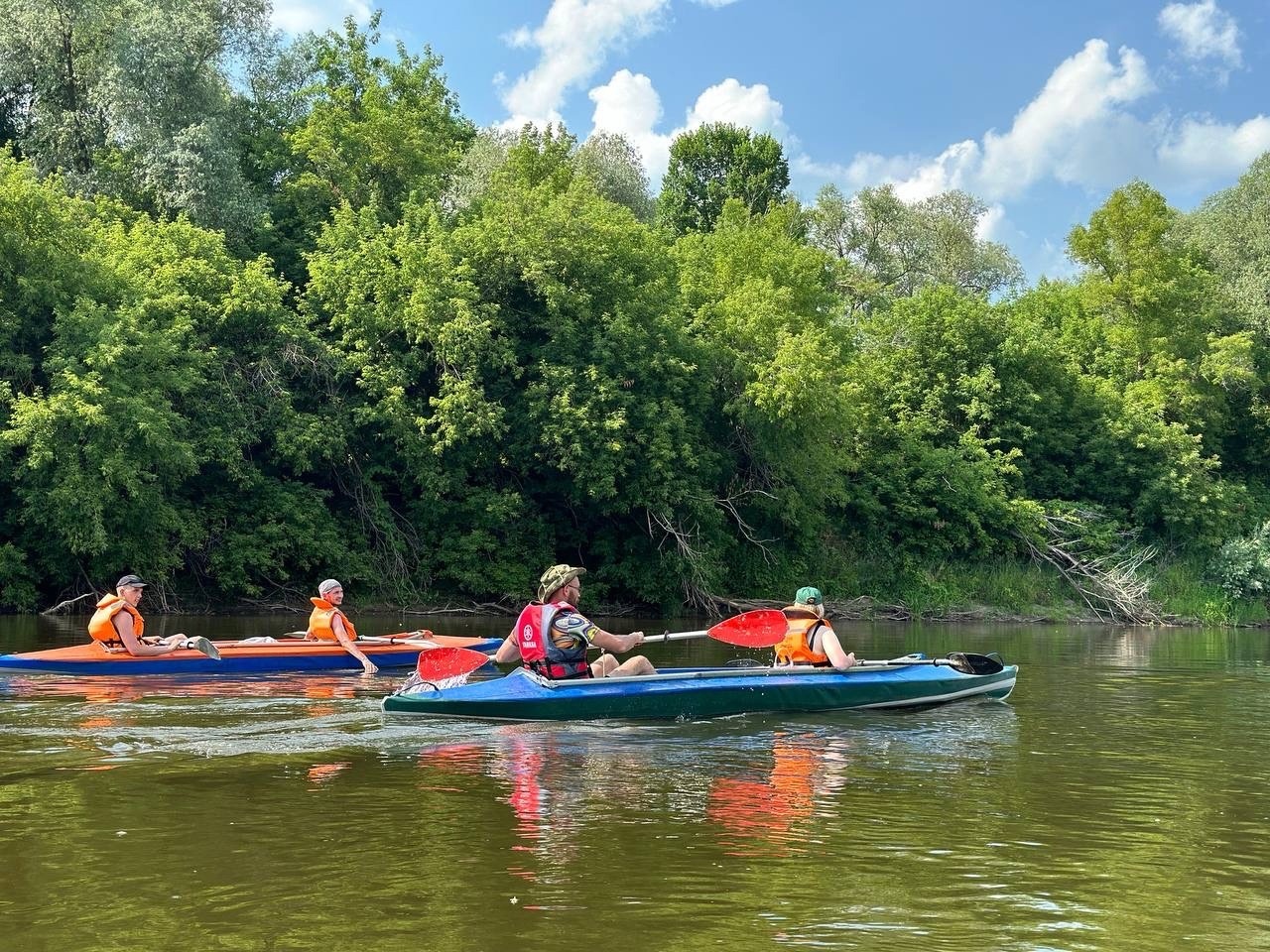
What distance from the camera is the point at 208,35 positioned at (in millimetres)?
31656

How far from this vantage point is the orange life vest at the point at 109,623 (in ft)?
48.4

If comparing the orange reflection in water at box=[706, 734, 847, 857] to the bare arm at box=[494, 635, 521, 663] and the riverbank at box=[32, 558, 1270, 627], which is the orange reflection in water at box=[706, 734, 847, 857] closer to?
the bare arm at box=[494, 635, 521, 663]

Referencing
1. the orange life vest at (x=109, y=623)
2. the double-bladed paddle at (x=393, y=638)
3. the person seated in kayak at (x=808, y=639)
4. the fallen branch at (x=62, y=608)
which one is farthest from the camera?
the fallen branch at (x=62, y=608)

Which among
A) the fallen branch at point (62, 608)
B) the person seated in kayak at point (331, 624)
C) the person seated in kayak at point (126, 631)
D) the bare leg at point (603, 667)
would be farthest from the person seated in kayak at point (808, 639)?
the fallen branch at point (62, 608)

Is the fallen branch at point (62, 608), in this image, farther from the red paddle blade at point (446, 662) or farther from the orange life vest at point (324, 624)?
the red paddle blade at point (446, 662)

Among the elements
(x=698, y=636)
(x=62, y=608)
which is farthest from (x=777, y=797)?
(x=62, y=608)

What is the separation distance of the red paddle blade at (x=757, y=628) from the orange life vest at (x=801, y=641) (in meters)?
0.71

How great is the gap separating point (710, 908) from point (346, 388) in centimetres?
2438

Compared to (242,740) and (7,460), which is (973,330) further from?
(242,740)

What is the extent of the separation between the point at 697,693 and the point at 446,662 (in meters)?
2.46

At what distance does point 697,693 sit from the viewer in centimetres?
1191

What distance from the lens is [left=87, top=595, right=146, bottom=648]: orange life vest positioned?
14.8m

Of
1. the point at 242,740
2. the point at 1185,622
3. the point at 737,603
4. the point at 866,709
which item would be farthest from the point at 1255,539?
the point at 242,740

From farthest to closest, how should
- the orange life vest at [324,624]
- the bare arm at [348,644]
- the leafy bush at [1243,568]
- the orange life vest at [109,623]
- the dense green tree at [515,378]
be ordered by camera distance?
the leafy bush at [1243,568] → the dense green tree at [515,378] → the orange life vest at [324,624] → the bare arm at [348,644] → the orange life vest at [109,623]
